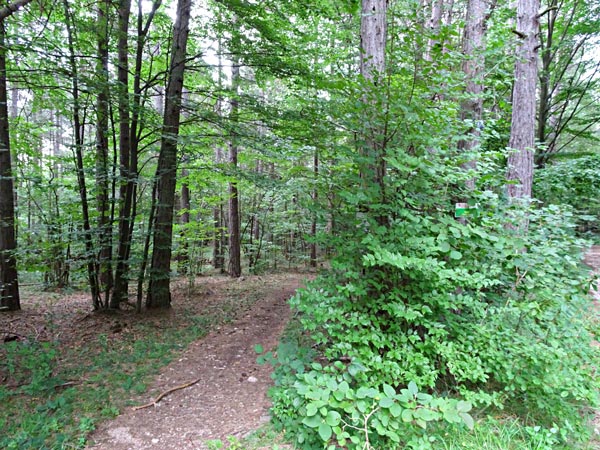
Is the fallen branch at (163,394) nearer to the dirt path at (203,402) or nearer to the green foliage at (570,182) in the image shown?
the dirt path at (203,402)

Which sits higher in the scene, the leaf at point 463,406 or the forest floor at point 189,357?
the leaf at point 463,406

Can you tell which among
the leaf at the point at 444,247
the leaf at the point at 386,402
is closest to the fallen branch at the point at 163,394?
the leaf at the point at 386,402

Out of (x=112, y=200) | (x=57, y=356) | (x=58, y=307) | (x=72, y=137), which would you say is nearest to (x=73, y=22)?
(x=72, y=137)

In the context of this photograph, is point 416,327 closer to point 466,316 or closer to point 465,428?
point 466,316

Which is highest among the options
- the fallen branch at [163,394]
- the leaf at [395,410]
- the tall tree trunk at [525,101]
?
the tall tree trunk at [525,101]

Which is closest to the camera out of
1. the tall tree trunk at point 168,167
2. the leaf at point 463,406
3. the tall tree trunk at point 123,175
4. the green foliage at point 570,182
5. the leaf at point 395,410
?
the leaf at point 463,406

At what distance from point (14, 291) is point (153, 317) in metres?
2.82

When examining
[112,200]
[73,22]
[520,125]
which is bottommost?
[112,200]

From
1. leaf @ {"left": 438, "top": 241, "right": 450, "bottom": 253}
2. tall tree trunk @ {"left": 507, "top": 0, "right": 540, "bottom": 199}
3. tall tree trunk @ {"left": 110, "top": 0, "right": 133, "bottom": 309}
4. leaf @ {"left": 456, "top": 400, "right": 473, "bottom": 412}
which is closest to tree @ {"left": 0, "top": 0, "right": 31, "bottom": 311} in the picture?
tall tree trunk @ {"left": 110, "top": 0, "right": 133, "bottom": 309}

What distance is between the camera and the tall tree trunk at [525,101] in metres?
4.66

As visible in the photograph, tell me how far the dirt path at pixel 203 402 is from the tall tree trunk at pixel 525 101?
15.0 feet

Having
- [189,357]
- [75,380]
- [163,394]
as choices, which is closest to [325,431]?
[163,394]

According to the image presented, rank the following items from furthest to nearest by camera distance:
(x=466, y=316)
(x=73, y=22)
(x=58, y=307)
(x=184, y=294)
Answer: (x=184, y=294) → (x=58, y=307) → (x=73, y=22) → (x=466, y=316)

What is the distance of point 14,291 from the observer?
598 cm
